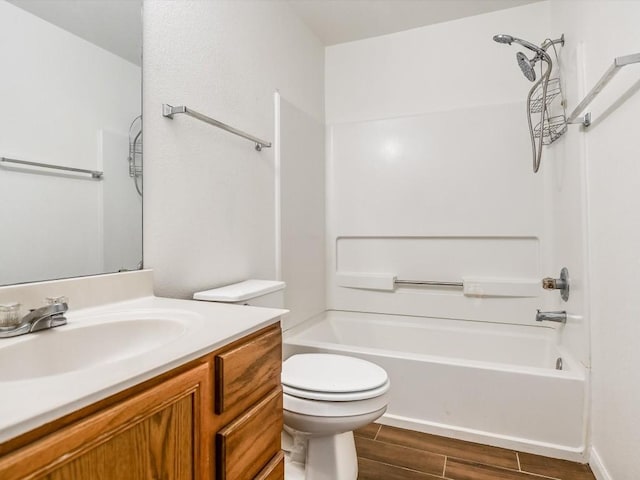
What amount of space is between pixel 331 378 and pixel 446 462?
2.42 ft

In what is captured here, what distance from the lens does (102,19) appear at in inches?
44.0

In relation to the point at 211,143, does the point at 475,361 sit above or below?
below

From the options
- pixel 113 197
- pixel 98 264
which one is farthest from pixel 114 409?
pixel 113 197

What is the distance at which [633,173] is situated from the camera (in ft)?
3.77

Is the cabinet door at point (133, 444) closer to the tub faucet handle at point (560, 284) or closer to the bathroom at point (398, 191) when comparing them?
the bathroom at point (398, 191)

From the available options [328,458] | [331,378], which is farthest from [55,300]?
[328,458]

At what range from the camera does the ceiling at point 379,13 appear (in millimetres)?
2172

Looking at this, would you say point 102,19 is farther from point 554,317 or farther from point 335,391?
point 554,317

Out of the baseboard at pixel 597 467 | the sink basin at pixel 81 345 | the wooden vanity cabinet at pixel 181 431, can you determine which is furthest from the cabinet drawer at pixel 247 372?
the baseboard at pixel 597 467

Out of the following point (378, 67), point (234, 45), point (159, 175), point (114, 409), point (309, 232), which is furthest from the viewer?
point (378, 67)

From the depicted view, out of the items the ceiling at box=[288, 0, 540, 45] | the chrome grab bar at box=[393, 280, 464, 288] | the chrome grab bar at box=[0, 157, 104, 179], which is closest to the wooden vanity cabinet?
the chrome grab bar at box=[0, 157, 104, 179]

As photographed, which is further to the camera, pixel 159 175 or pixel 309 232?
pixel 309 232

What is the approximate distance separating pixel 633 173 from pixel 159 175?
1.61 metres

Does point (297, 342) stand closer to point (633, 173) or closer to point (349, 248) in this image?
point (349, 248)
